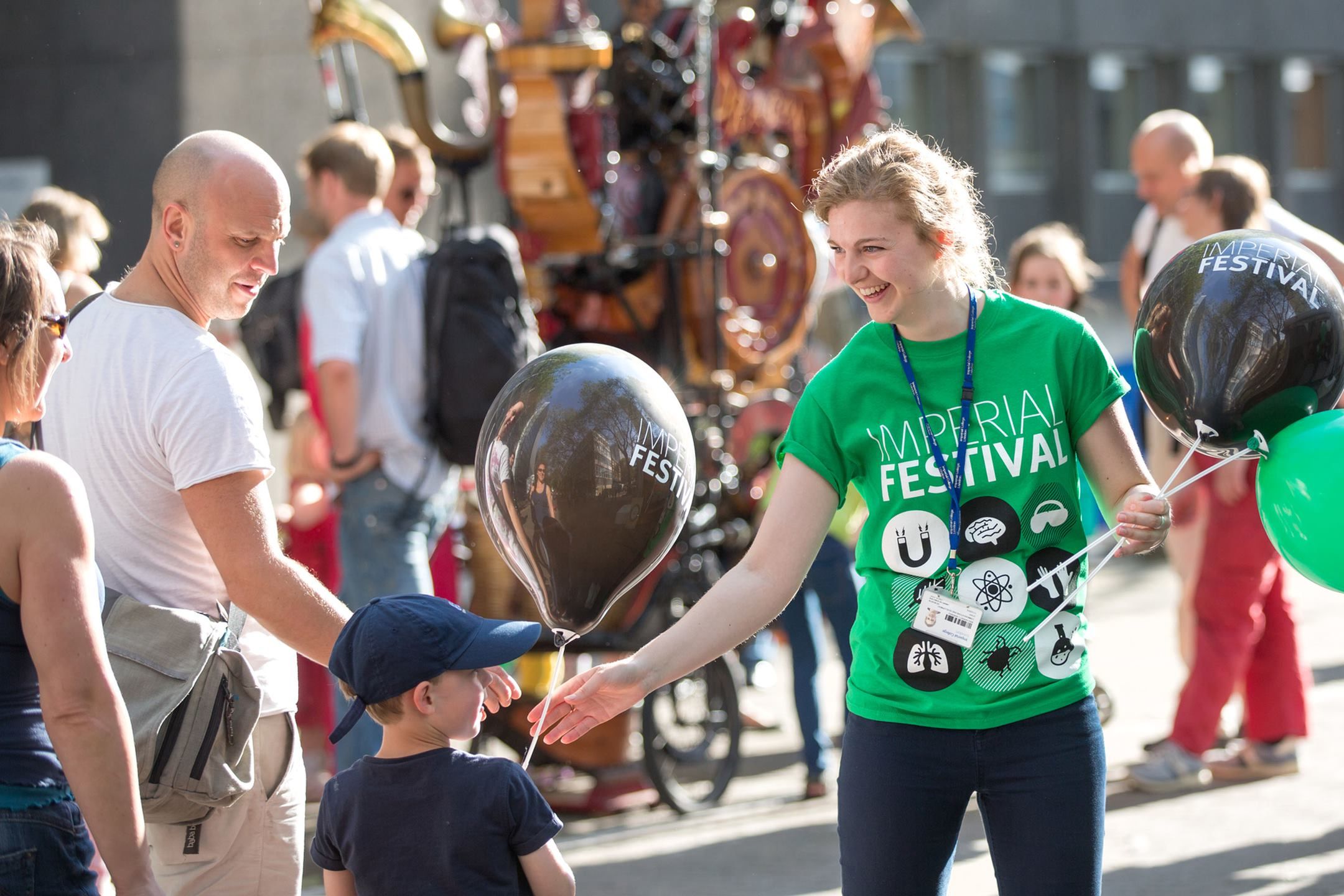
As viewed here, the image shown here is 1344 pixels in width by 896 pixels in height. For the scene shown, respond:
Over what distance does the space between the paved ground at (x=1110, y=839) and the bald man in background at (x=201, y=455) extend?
2.18 meters

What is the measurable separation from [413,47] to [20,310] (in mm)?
4328

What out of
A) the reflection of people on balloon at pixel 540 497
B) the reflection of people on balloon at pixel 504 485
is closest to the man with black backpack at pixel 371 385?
the reflection of people on balloon at pixel 504 485

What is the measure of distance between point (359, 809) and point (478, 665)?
286mm

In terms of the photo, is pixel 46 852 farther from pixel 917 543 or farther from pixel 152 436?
pixel 917 543

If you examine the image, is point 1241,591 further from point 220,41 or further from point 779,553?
point 220,41

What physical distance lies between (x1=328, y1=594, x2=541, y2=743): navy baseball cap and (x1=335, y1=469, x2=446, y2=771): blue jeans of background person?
8.48 feet

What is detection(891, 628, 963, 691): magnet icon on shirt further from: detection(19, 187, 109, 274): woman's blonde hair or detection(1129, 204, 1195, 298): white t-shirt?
detection(1129, 204, 1195, 298): white t-shirt

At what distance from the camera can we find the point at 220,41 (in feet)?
35.9

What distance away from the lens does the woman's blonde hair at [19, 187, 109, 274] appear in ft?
16.7

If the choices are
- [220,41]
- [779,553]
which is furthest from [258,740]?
[220,41]

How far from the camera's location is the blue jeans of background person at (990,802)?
2.82 meters

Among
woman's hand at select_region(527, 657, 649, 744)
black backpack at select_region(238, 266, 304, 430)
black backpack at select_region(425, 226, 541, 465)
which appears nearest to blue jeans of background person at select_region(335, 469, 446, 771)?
black backpack at select_region(425, 226, 541, 465)

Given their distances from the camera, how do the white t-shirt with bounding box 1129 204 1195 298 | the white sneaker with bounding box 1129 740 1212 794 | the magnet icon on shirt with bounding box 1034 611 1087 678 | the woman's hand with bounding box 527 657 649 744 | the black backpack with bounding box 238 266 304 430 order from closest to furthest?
the woman's hand with bounding box 527 657 649 744
the magnet icon on shirt with bounding box 1034 611 1087 678
the black backpack with bounding box 238 266 304 430
the white sneaker with bounding box 1129 740 1212 794
the white t-shirt with bounding box 1129 204 1195 298

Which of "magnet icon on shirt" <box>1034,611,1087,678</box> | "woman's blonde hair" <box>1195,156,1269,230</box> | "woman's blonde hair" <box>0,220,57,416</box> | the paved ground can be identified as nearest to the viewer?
"woman's blonde hair" <box>0,220,57,416</box>
